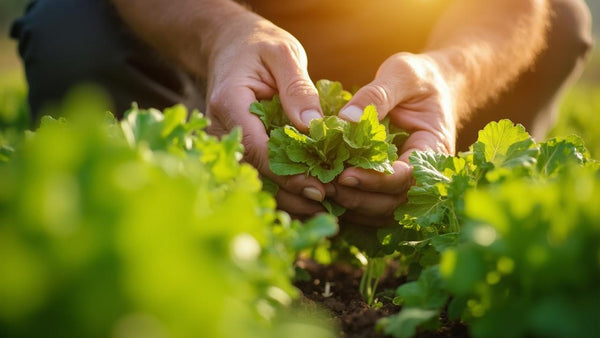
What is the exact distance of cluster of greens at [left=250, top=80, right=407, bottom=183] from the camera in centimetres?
220

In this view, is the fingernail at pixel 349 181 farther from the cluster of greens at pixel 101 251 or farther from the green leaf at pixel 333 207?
the cluster of greens at pixel 101 251

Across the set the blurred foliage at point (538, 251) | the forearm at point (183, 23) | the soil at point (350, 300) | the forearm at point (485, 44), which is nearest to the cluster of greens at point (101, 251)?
the blurred foliage at point (538, 251)

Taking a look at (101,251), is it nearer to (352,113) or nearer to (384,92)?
(352,113)

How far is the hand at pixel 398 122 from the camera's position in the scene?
2357mm

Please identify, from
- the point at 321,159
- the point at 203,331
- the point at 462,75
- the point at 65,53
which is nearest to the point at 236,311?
the point at 203,331

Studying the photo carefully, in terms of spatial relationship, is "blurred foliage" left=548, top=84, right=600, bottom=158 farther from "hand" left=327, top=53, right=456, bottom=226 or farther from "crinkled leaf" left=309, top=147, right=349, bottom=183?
"crinkled leaf" left=309, top=147, right=349, bottom=183

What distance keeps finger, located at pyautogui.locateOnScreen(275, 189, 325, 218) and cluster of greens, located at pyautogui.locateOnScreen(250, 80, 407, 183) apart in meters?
0.15

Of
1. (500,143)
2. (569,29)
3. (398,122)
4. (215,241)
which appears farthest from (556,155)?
(569,29)

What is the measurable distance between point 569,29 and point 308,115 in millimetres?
3299

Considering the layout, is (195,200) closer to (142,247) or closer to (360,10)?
(142,247)

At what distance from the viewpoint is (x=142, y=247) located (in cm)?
83

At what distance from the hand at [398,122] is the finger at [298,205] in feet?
0.32

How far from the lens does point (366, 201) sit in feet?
7.98

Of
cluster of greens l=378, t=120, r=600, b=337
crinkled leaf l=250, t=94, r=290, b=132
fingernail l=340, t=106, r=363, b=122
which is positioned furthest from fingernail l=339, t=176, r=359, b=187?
cluster of greens l=378, t=120, r=600, b=337
